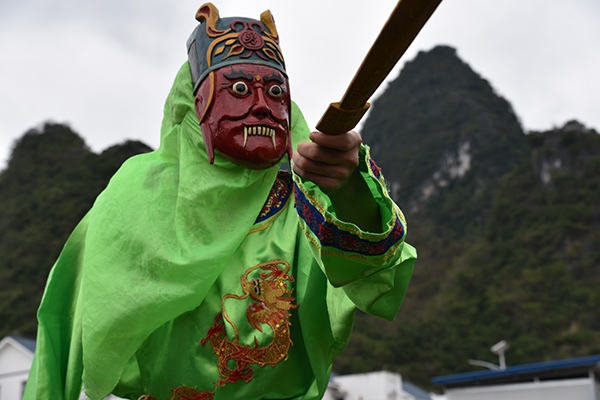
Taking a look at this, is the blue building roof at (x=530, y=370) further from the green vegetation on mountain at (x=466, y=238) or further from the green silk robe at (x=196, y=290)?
the green vegetation on mountain at (x=466, y=238)

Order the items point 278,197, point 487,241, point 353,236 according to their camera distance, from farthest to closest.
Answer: point 487,241
point 278,197
point 353,236

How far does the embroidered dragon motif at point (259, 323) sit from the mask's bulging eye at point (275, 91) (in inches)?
30.9

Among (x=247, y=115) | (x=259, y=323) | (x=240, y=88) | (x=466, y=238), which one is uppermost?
(x=466, y=238)

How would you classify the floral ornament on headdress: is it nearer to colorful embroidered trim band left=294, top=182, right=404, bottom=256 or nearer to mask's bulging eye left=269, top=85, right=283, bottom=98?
mask's bulging eye left=269, top=85, right=283, bottom=98

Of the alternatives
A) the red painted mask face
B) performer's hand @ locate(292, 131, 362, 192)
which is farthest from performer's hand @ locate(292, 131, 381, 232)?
the red painted mask face

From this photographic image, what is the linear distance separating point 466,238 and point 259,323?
178 ft

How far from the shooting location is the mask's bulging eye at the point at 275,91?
332cm

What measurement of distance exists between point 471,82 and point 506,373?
61.1 m

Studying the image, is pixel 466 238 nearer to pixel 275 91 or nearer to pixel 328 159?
pixel 275 91

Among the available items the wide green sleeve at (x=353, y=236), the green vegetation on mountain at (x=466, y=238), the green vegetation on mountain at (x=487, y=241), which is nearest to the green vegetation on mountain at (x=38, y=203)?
the green vegetation on mountain at (x=466, y=238)

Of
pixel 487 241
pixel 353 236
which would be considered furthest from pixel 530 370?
pixel 487 241

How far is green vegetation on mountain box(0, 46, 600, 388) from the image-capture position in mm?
36156

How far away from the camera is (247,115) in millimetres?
3236

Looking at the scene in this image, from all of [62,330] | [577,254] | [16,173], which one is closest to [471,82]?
[577,254]
